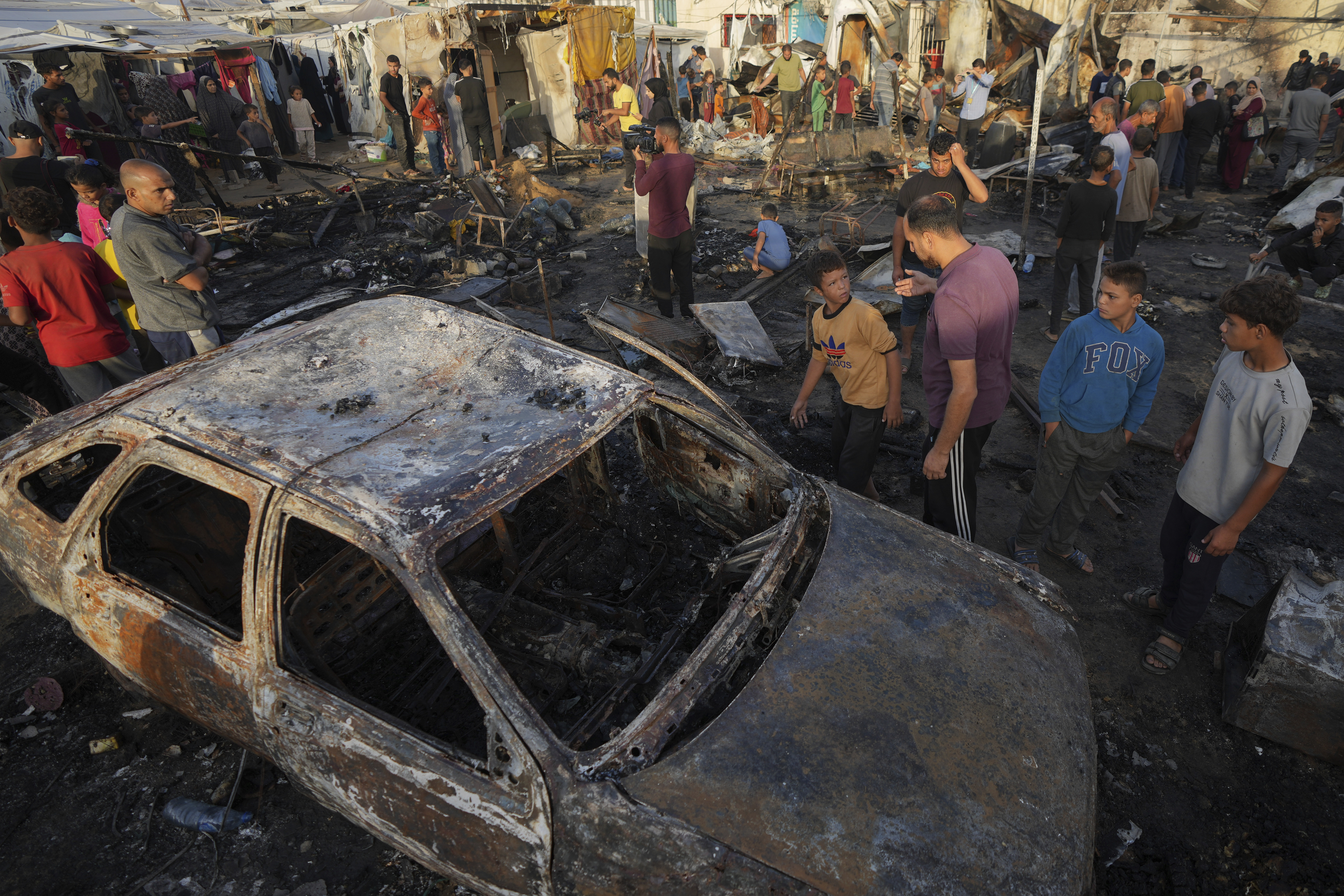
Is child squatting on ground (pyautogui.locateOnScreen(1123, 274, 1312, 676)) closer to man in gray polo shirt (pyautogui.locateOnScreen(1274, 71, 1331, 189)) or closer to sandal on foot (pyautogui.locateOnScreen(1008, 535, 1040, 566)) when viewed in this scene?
sandal on foot (pyautogui.locateOnScreen(1008, 535, 1040, 566))

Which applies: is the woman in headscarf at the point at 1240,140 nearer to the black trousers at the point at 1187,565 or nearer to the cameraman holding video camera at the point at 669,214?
the cameraman holding video camera at the point at 669,214

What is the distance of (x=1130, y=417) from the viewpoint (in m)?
3.52

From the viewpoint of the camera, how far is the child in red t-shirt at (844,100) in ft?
50.2

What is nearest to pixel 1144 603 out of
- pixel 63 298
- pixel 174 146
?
pixel 63 298

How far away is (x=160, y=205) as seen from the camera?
4293 millimetres

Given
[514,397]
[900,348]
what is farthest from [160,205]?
[900,348]

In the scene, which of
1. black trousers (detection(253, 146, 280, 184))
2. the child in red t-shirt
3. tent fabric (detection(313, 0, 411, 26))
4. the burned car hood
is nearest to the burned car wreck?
the burned car hood

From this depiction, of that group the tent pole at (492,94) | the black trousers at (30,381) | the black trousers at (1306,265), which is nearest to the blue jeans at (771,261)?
the black trousers at (1306,265)

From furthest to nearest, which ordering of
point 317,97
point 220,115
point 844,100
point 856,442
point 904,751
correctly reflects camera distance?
point 317,97, point 844,100, point 220,115, point 856,442, point 904,751

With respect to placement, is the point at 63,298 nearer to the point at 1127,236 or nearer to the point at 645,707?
the point at 645,707

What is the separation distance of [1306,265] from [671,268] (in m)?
5.56

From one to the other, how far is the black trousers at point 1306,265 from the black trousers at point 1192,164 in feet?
20.9

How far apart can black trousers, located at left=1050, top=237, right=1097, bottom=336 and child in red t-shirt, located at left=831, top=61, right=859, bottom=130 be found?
966cm

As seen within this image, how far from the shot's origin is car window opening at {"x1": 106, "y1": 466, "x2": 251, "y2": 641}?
3359 mm
